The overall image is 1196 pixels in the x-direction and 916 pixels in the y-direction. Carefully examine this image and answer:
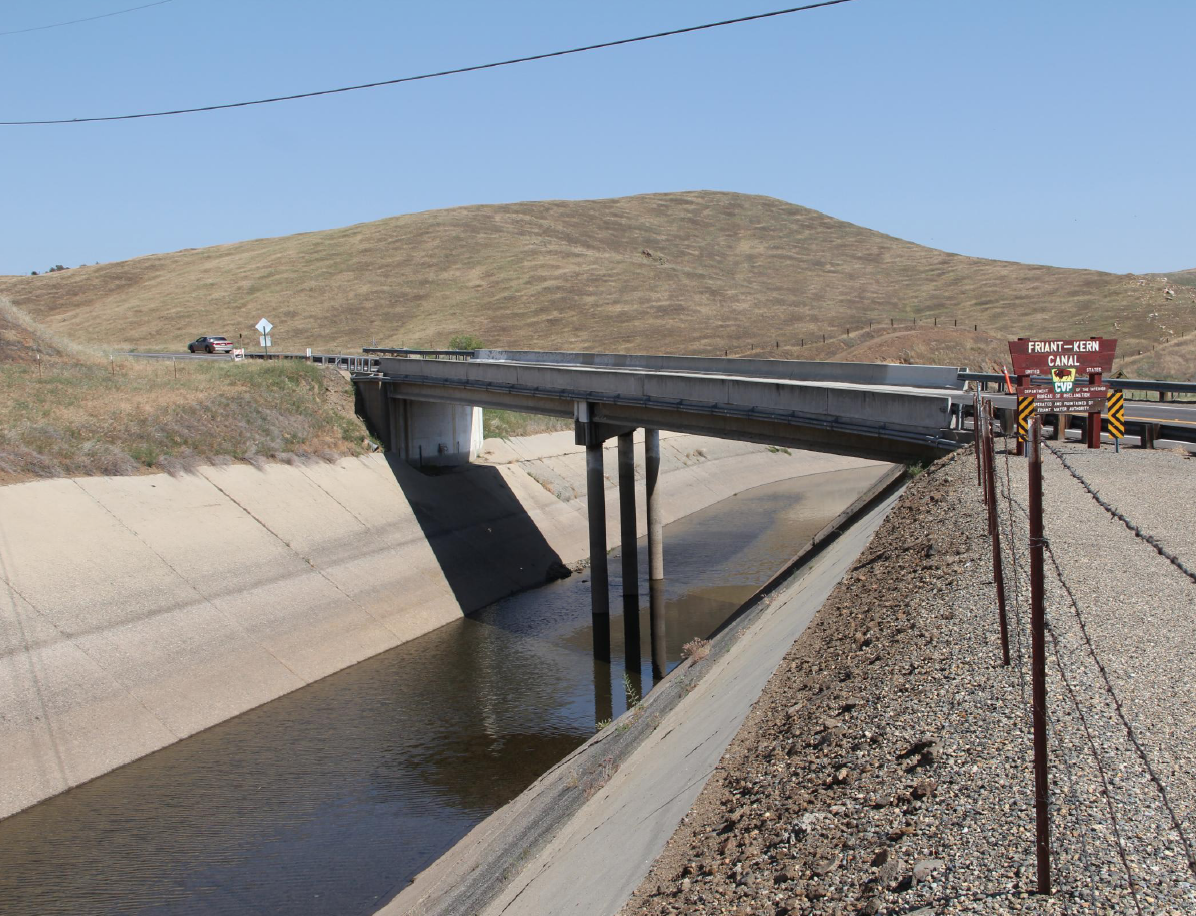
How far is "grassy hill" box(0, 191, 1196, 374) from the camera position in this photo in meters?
87.5

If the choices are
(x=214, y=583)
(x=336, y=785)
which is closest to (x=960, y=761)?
(x=336, y=785)

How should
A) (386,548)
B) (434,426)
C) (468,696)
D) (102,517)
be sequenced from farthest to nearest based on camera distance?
(434,426) → (386,548) → (102,517) → (468,696)

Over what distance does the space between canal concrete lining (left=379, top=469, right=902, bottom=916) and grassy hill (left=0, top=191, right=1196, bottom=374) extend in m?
48.2

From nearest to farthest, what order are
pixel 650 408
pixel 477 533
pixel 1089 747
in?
pixel 1089 747 → pixel 650 408 → pixel 477 533

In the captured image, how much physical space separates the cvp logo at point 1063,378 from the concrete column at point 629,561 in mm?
13334

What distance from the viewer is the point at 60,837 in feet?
58.0

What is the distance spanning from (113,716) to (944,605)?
60.2 feet

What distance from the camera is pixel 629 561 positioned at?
3130cm

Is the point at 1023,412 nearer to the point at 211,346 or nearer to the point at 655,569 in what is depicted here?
the point at 655,569

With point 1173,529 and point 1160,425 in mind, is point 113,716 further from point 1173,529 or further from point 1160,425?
point 1160,425

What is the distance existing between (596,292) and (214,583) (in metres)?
84.3

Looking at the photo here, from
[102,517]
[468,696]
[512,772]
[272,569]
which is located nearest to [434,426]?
[272,569]

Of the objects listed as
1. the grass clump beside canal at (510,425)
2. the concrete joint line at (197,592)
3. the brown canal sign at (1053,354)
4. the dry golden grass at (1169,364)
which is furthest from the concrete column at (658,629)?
the dry golden grass at (1169,364)

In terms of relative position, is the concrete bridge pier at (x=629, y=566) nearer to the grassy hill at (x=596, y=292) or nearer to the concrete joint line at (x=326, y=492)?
the concrete joint line at (x=326, y=492)
